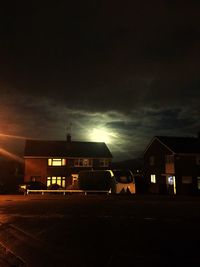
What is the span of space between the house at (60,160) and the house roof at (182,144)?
33.6 ft

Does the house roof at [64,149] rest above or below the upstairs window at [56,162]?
above

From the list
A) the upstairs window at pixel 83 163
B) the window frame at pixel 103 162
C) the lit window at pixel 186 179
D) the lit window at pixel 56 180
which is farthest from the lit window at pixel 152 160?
the lit window at pixel 56 180

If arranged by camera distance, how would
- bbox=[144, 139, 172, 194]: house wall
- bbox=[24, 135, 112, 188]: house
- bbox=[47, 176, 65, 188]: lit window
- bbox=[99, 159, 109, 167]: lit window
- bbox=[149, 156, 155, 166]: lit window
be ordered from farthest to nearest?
bbox=[99, 159, 109, 167]: lit window < bbox=[24, 135, 112, 188]: house < bbox=[47, 176, 65, 188]: lit window < bbox=[149, 156, 155, 166]: lit window < bbox=[144, 139, 172, 194]: house wall

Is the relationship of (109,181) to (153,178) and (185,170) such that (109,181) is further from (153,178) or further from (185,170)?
(153,178)

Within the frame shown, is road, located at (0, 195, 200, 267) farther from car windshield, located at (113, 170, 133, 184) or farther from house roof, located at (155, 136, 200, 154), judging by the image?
house roof, located at (155, 136, 200, 154)

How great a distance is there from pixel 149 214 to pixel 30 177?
3411cm

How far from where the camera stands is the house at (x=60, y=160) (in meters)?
46.8

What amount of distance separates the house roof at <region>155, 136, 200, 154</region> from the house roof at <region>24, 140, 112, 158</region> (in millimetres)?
10246

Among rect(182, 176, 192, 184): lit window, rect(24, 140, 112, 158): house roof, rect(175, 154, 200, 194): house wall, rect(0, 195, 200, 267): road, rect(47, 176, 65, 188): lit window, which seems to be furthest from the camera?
rect(24, 140, 112, 158): house roof

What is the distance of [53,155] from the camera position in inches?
1891

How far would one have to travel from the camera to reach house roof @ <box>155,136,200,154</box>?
41719mm

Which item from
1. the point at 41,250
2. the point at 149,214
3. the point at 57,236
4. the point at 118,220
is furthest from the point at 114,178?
the point at 41,250

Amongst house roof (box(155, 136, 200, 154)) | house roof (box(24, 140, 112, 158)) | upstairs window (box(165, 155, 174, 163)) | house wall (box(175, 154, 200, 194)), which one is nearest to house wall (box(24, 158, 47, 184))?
house roof (box(24, 140, 112, 158))

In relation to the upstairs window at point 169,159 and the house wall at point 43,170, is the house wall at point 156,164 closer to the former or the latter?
the upstairs window at point 169,159
